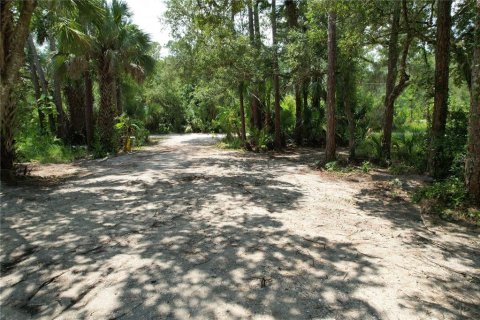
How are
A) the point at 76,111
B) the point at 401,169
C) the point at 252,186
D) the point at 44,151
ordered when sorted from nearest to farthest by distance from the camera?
the point at 252,186
the point at 401,169
the point at 44,151
the point at 76,111

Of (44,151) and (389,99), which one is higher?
(389,99)

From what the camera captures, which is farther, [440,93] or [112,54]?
[112,54]

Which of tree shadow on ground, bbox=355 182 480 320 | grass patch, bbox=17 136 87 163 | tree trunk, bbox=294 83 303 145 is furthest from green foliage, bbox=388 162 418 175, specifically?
grass patch, bbox=17 136 87 163

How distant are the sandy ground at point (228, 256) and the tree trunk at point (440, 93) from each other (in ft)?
5.96

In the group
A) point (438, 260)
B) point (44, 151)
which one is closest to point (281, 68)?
point (44, 151)

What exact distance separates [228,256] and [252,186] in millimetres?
3886

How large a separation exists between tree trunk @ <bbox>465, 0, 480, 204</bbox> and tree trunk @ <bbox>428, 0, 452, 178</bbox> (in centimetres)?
232

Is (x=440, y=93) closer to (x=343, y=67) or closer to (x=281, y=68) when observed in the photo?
(x=343, y=67)

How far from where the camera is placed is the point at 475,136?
557 cm

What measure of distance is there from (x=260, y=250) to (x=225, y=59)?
406 inches

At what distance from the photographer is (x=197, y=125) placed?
3241cm

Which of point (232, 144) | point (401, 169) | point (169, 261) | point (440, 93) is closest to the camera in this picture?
point (169, 261)

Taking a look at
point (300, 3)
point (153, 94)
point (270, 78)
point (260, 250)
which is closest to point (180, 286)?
point (260, 250)

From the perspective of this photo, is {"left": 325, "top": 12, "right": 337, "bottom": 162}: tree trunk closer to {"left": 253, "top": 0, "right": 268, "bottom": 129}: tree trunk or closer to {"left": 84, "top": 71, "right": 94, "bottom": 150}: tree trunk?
{"left": 253, "top": 0, "right": 268, "bottom": 129}: tree trunk
